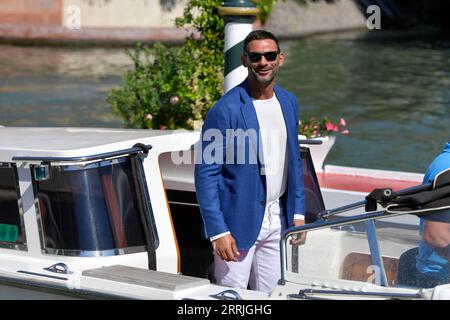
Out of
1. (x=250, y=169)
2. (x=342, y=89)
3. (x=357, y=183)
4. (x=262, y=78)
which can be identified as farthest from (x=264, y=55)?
(x=342, y=89)

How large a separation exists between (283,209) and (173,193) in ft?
3.30

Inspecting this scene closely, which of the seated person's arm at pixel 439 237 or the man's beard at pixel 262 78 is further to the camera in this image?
the man's beard at pixel 262 78

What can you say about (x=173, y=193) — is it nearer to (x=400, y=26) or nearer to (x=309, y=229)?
(x=309, y=229)

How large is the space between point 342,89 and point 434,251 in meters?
18.2

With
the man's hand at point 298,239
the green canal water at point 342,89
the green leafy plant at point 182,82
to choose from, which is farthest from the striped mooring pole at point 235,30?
the green canal water at point 342,89

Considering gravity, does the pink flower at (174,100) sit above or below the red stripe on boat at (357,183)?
above

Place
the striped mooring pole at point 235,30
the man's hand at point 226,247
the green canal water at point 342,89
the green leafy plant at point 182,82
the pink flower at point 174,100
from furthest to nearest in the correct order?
1. the green canal water at point 342,89
2. the pink flower at point 174,100
3. the green leafy plant at point 182,82
4. the striped mooring pole at point 235,30
5. the man's hand at point 226,247

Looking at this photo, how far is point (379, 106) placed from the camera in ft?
63.6

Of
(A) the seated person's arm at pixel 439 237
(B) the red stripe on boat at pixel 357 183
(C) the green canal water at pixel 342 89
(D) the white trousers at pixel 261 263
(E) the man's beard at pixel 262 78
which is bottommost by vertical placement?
(C) the green canal water at pixel 342 89

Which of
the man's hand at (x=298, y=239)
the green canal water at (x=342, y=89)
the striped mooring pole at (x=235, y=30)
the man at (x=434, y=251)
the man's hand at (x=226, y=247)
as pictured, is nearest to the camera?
the man at (x=434, y=251)

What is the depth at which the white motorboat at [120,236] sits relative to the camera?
3.61 meters

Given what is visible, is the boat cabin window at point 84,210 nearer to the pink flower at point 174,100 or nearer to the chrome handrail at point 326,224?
the chrome handrail at point 326,224

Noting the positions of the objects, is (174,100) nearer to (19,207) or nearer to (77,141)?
(77,141)

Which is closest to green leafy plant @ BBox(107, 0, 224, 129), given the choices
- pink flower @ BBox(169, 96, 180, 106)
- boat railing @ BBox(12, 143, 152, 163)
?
pink flower @ BBox(169, 96, 180, 106)
